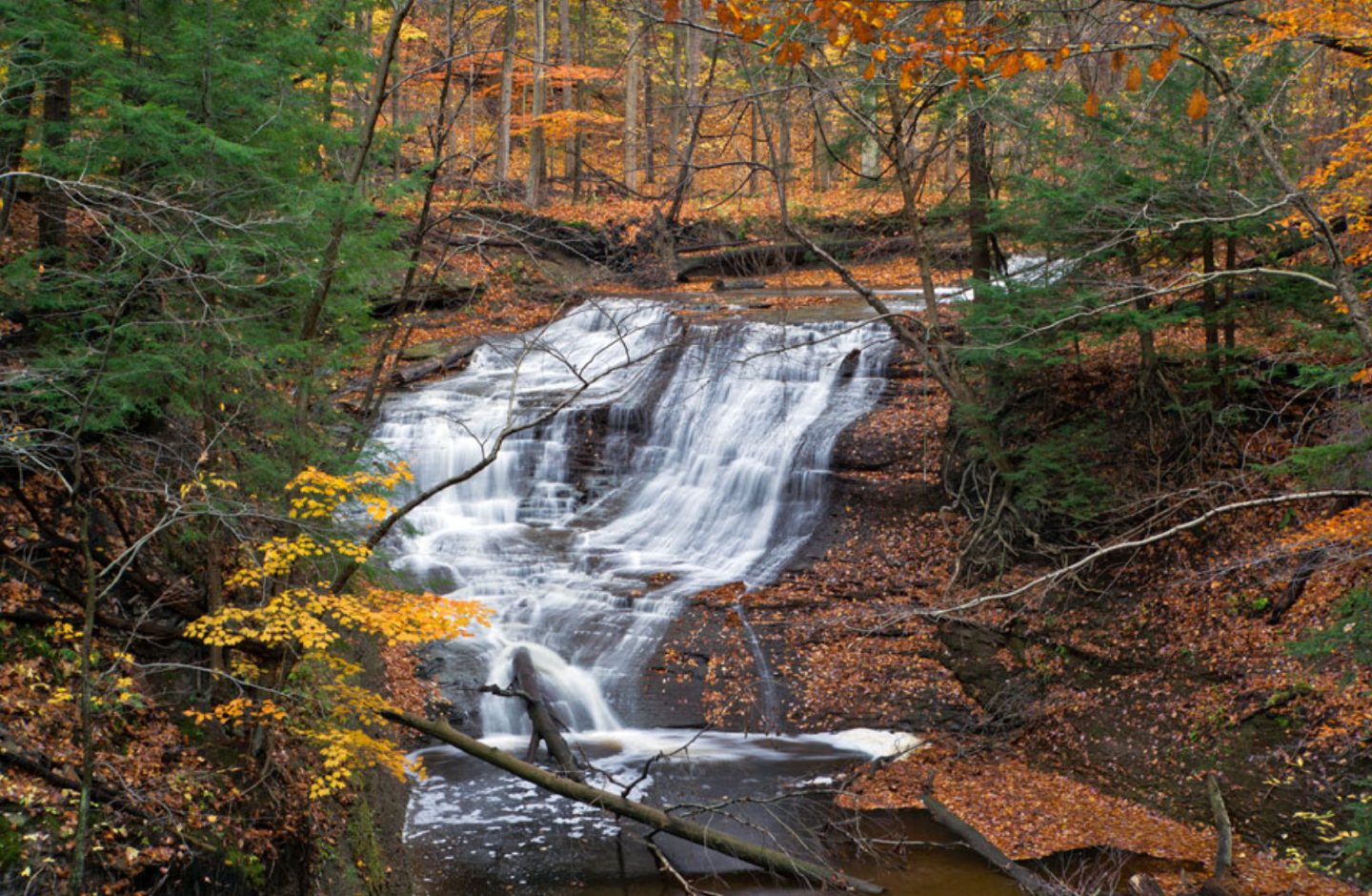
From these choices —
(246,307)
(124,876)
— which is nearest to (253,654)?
(124,876)

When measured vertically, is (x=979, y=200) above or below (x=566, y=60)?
below

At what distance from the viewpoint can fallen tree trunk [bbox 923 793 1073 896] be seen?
8.17m

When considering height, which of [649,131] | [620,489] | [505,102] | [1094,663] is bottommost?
[1094,663]

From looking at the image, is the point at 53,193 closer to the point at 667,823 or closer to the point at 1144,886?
the point at 667,823

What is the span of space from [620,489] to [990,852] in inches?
356

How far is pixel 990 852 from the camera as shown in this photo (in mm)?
8914

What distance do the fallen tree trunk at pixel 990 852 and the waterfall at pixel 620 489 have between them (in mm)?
3703

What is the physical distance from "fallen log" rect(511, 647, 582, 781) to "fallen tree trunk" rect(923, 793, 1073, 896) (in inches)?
131

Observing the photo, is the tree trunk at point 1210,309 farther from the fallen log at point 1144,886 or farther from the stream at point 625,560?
the fallen log at point 1144,886

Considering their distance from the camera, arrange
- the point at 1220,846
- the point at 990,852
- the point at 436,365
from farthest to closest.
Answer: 1. the point at 436,365
2. the point at 990,852
3. the point at 1220,846

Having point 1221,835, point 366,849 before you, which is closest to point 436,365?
point 366,849

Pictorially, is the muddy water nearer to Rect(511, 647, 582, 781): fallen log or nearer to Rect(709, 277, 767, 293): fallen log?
Rect(511, 647, 582, 781): fallen log

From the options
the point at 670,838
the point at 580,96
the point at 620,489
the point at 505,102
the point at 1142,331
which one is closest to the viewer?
the point at 670,838

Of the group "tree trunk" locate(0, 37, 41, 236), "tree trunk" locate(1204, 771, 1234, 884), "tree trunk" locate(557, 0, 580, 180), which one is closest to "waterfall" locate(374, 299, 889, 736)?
"tree trunk" locate(0, 37, 41, 236)
